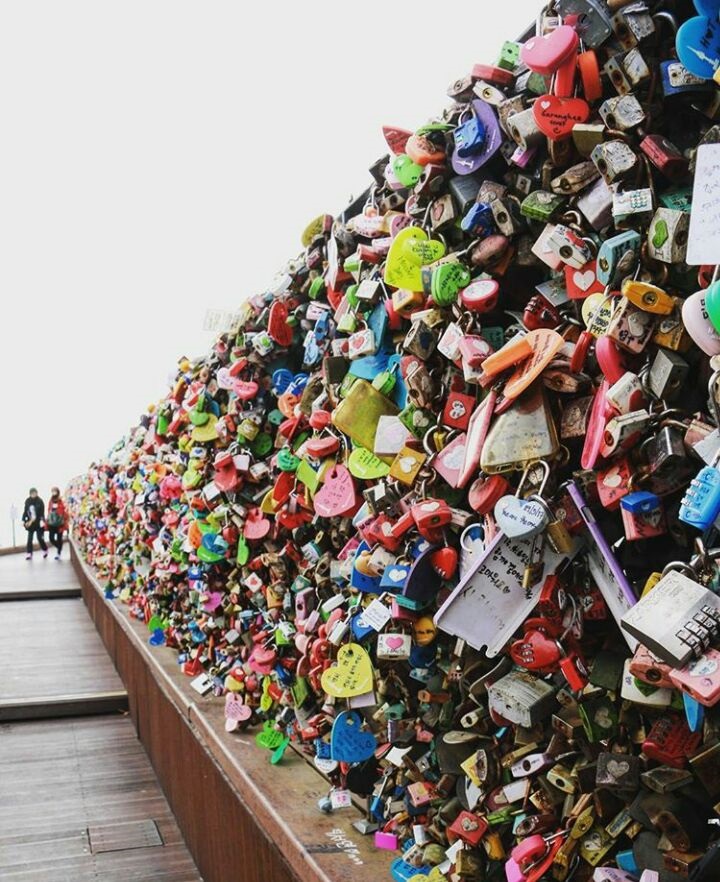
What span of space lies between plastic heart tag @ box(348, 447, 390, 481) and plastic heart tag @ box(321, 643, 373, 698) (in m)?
0.38

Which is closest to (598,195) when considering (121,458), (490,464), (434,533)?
(490,464)

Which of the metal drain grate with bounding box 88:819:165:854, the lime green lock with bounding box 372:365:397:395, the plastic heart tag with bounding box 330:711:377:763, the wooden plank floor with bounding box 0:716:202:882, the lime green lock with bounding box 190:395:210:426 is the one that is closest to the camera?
the lime green lock with bounding box 372:365:397:395

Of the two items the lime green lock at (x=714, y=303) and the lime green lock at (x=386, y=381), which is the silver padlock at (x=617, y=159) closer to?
the lime green lock at (x=714, y=303)

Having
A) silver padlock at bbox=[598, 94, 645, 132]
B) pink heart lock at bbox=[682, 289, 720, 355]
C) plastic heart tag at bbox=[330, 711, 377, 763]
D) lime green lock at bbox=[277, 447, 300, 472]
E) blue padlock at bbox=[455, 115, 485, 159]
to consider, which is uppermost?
blue padlock at bbox=[455, 115, 485, 159]

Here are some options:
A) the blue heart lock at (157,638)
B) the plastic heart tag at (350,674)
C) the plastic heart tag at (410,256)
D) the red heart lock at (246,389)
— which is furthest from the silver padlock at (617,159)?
the blue heart lock at (157,638)

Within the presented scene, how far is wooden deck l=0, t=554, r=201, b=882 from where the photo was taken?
318 cm

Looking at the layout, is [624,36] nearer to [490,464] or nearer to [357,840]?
[490,464]

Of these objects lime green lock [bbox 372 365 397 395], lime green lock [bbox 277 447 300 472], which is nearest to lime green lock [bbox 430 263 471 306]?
lime green lock [bbox 372 365 397 395]

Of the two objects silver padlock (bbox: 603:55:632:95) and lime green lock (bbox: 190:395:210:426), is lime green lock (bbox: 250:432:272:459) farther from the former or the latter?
silver padlock (bbox: 603:55:632:95)

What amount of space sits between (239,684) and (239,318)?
1.32 metres

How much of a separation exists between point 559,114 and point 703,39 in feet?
0.82

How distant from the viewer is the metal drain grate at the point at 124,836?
3.33 m

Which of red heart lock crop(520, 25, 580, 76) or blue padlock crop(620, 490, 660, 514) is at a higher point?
red heart lock crop(520, 25, 580, 76)

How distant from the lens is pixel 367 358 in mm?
1945
